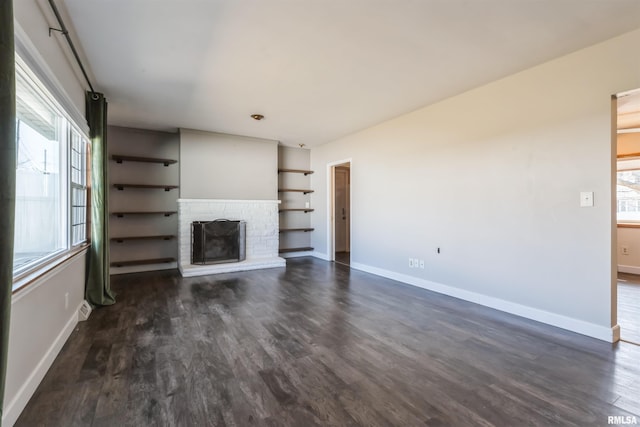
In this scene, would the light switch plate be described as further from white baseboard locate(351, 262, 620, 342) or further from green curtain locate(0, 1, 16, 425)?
green curtain locate(0, 1, 16, 425)

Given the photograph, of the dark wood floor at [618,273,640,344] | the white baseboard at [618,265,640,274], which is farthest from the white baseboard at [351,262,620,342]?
the white baseboard at [618,265,640,274]

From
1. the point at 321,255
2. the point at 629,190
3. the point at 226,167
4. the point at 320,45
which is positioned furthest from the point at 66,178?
the point at 629,190

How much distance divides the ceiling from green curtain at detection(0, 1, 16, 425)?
47.6 inches

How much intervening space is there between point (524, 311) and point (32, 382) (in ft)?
13.1

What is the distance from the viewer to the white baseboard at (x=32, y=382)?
1496 mm

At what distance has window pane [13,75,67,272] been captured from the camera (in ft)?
5.86

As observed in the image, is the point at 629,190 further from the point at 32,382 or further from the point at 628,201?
the point at 32,382

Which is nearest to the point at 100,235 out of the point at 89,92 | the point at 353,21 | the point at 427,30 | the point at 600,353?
the point at 89,92

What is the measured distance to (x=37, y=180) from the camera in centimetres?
209

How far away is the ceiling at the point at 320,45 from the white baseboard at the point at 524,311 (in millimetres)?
2379

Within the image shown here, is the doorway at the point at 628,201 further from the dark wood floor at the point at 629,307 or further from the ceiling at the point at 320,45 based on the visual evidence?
→ the ceiling at the point at 320,45

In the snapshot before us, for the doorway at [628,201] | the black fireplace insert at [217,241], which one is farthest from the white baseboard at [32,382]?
the doorway at [628,201]

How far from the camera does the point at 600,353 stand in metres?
2.25

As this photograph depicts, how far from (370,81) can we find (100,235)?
3430mm
